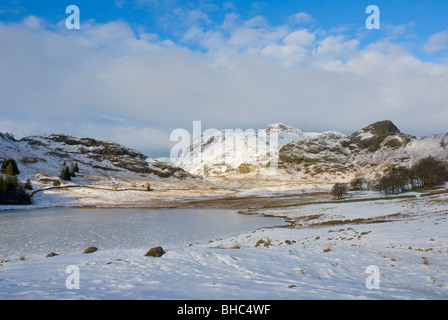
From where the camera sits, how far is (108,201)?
324ft

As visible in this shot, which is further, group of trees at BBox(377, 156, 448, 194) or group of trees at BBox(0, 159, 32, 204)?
group of trees at BBox(377, 156, 448, 194)

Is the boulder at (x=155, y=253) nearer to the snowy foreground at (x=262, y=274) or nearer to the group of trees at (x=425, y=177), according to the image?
the snowy foreground at (x=262, y=274)

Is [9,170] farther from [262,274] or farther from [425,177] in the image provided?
[425,177]

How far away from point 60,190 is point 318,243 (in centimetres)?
11507

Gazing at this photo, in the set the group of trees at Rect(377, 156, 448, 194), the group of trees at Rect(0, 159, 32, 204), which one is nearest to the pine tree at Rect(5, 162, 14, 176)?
the group of trees at Rect(0, 159, 32, 204)

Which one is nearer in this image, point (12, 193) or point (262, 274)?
point (262, 274)

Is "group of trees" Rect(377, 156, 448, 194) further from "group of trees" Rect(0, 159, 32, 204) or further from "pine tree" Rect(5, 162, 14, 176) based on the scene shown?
"pine tree" Rect(5, 162, 14, 176)

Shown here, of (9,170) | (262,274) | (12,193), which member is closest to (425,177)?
(262,274)

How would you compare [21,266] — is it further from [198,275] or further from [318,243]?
[318,243]

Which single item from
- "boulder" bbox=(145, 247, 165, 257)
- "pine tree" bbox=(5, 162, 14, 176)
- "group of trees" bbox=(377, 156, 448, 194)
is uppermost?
"pine tree" bbox=(5, 162, 14, 176)

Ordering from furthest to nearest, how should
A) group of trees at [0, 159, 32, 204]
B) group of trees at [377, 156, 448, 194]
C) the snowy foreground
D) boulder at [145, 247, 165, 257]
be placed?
group of trees at [377, 156, 448, 194], group of trees at [0, 159, 32, 204], boulder at [145, 247, 165, 257], the snowy foreground

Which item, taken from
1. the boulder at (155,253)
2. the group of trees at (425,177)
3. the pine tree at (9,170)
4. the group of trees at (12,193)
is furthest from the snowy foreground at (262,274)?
the pine tree at (9,170)
